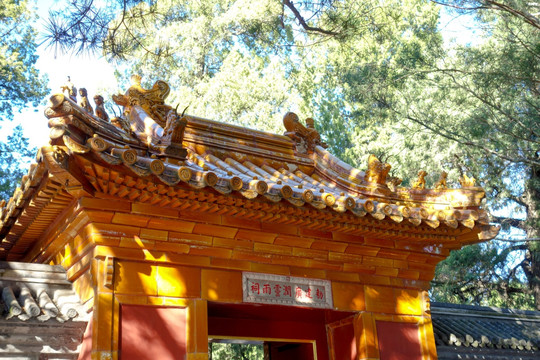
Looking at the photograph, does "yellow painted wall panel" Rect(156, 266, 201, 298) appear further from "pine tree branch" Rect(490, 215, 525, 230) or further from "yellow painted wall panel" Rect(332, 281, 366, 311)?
"pine tree branch" Rect(490, 215, 525, 230)

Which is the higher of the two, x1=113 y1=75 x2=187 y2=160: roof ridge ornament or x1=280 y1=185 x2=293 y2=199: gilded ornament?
x1=113 y1=75 x2=187 y2=160: roof ridge ornament

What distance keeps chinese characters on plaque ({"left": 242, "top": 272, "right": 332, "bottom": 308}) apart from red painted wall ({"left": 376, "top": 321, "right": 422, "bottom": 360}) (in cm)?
79

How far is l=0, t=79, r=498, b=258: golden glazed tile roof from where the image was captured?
4.48 metres

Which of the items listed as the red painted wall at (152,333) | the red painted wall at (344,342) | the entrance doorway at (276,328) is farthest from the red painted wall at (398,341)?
the red painted wall at (152,333)

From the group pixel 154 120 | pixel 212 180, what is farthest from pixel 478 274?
pixel 212 180

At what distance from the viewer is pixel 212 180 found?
484cm

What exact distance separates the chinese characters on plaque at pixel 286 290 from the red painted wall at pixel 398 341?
0.79 m

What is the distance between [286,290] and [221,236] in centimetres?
91

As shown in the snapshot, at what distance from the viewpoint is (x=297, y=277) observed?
19.7 ft

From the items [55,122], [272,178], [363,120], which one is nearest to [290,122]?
[272,178]

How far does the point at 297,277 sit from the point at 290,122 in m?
2.61

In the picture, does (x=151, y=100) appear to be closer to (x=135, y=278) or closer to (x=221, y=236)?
(x=221, y=236)

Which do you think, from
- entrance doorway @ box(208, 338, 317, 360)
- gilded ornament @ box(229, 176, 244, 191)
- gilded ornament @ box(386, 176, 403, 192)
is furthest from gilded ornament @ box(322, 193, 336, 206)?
entrance doorway @ box(208, 338, 317, 360)

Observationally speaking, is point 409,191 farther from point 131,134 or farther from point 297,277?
point 131,134
